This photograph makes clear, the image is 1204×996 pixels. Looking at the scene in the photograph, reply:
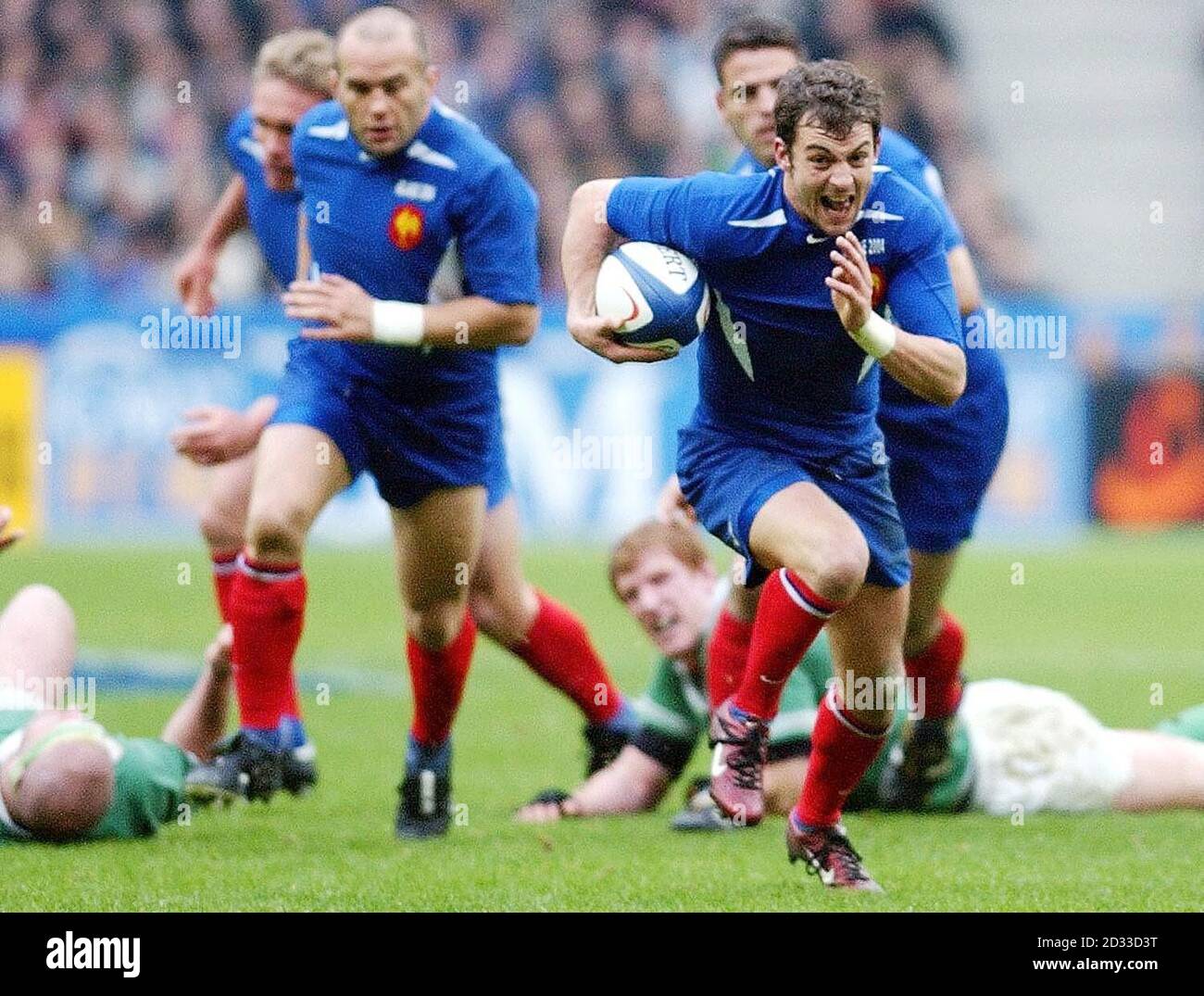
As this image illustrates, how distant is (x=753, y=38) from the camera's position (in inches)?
249

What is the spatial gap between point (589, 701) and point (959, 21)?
15007 millimetres

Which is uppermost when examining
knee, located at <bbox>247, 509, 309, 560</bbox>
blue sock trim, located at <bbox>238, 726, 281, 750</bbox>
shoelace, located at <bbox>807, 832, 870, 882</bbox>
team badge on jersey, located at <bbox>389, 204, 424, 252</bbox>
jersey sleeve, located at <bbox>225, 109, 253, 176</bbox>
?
jersey sleeve, located at <bbox>225, 109, 253, 176</bbox>

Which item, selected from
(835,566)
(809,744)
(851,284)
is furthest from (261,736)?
(851,284)

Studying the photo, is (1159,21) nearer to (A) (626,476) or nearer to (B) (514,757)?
(A) (626,476)

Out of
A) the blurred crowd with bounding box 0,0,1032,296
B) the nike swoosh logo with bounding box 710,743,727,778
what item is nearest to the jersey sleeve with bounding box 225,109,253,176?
the nike swoosh logo with bounding box 710,743,727,778

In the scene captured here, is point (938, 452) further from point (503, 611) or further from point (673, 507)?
point (503, 611)

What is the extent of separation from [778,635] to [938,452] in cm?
172

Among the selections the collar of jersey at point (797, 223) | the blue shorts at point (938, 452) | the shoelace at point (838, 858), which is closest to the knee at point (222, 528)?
the blue shorts at point (938, 452)

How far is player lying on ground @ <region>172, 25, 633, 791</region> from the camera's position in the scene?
6.67 m

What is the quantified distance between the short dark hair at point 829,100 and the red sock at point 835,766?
1417 millimetres

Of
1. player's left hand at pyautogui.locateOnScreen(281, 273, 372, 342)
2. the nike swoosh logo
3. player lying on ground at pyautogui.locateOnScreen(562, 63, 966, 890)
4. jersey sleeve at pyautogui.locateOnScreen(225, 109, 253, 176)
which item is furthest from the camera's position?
jersey sleeve at pyautogui.locateOnScreen(225, 109, 253, 176)

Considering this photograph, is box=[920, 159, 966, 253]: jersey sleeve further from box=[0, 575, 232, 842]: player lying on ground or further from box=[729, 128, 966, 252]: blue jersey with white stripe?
box=[0, 575, 232, 842]: player lying on ground

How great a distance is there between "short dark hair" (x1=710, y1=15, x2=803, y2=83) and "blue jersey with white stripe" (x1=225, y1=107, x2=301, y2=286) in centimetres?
158

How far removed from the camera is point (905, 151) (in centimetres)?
601
